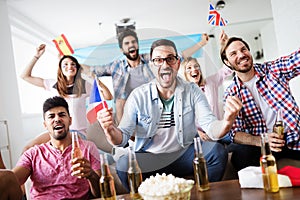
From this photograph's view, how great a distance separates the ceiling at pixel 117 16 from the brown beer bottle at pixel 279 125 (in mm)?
545

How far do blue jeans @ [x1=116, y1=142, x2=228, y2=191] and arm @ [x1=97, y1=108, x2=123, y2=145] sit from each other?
120 millimetres

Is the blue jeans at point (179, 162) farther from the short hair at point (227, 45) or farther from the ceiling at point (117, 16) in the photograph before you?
the ceiling at point (117, 16)

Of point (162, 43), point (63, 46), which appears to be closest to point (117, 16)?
point (63, 46)

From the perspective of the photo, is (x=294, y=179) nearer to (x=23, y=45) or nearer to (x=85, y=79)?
(x=85, y=79)

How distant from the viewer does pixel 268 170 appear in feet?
3.64

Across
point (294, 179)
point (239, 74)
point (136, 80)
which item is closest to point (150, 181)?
point (294, 179)

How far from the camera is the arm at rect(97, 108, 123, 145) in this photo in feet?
5.05

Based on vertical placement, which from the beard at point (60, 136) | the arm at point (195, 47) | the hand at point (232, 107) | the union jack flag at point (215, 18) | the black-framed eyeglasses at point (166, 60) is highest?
the union jack flag at point (215, 18)

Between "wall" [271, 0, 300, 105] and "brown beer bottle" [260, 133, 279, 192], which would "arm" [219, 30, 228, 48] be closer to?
"wall" [271, 0, 300, 105]

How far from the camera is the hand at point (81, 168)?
1496 millimetres

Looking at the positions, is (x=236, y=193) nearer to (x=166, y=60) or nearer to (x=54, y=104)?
(x=166, y=60)

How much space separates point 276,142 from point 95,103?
1.01 metres

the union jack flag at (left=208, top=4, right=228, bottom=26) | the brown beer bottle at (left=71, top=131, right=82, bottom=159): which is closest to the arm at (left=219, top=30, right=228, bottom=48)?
the union jack flag at (left=208, top=4, right=228, bottom=26)

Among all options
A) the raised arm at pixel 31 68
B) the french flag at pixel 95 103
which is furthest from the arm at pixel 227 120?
the raised arm at pixel 31 68
